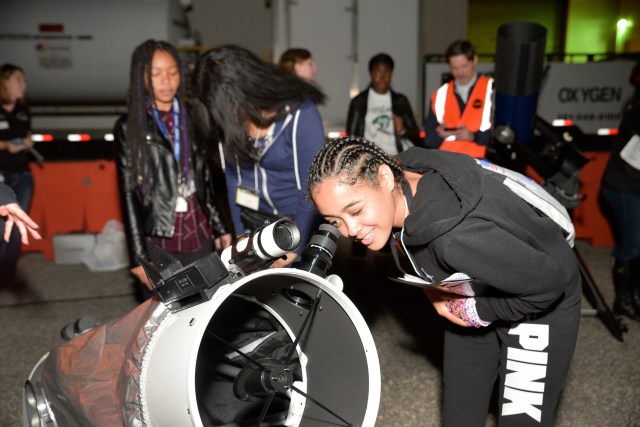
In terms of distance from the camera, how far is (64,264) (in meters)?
5.57

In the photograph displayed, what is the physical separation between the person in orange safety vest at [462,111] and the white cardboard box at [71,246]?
3.36 metres

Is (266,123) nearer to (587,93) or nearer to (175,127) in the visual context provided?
(175,127)

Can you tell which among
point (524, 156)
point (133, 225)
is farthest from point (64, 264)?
point (524, 156)

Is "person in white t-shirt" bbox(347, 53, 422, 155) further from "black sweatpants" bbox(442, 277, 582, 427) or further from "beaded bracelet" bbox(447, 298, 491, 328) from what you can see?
"beaded bracelet" bbox(447, 298, 491, 328)

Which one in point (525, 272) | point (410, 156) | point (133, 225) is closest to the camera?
point (525, 272)

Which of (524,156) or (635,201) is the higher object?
(524,156)

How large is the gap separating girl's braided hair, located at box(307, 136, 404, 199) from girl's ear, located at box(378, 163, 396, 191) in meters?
0.01

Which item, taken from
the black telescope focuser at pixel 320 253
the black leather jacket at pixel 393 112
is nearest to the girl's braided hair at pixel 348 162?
the black telescope focuser at pixel 320 253

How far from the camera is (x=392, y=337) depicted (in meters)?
3.79

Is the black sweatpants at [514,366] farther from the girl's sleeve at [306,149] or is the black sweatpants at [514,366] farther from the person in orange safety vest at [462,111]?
the person in orange safety vest at [462,111]

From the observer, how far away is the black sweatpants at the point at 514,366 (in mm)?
1792

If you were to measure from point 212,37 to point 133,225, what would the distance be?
24.8ft

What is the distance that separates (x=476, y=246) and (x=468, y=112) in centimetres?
242

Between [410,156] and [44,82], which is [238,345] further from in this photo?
[44,82]
